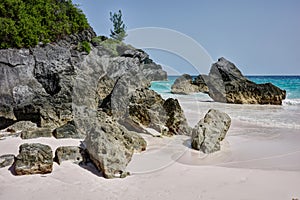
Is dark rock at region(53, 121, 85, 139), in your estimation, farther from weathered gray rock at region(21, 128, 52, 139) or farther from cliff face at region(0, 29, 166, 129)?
cliff face at region(0, 29, 166, 129)

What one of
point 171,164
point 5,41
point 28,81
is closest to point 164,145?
point 171,164

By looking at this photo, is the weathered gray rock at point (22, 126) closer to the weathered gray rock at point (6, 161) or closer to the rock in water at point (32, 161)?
the weathered gray rock at point (6, 161)

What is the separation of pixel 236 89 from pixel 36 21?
1155 cm

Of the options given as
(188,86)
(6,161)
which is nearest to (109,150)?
(6,161)

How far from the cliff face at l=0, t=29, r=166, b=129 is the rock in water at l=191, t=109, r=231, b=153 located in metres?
2.48

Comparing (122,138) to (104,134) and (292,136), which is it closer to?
(104,134)

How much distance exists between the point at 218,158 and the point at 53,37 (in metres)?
9.40

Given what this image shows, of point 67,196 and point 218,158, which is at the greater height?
point 218,158

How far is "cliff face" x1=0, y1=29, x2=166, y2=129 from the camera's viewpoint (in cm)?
654

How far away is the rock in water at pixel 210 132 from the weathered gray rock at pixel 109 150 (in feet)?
4.21

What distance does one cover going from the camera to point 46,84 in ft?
28.4

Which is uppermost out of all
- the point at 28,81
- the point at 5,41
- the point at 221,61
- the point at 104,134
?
the point at 221,61

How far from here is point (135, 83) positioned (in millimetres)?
7520

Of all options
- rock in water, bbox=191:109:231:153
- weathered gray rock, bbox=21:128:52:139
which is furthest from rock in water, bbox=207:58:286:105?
weathered gray rock, bbox=21:128:52:139
